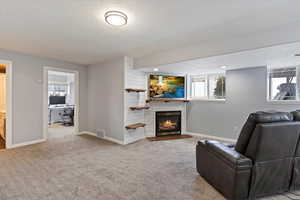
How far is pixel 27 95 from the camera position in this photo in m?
4.15

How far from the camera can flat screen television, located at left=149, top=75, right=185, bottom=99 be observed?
5.03 metres

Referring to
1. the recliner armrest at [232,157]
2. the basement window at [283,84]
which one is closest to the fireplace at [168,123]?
the basement window at [283,84]

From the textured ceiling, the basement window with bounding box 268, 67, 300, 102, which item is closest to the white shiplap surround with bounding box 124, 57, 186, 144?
the textured ceiling

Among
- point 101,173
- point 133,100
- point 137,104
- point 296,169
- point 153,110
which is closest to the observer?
point 296,169

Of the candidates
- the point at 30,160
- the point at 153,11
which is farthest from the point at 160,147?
the point at 153,11

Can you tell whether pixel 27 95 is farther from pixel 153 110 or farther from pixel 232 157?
pixel 232 157

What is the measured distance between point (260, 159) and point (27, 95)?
16.9ft

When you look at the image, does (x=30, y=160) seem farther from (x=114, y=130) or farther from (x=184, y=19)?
(x=184, y=19)

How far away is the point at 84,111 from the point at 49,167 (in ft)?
9.16

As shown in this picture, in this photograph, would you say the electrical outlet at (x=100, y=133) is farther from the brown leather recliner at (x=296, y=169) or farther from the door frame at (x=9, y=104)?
the brown leather recliner at (x=296, y=169)

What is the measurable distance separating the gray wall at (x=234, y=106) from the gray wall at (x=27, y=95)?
469cm

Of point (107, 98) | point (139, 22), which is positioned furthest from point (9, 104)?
point (139, 22)

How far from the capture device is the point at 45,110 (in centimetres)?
449

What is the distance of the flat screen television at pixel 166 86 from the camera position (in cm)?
503
